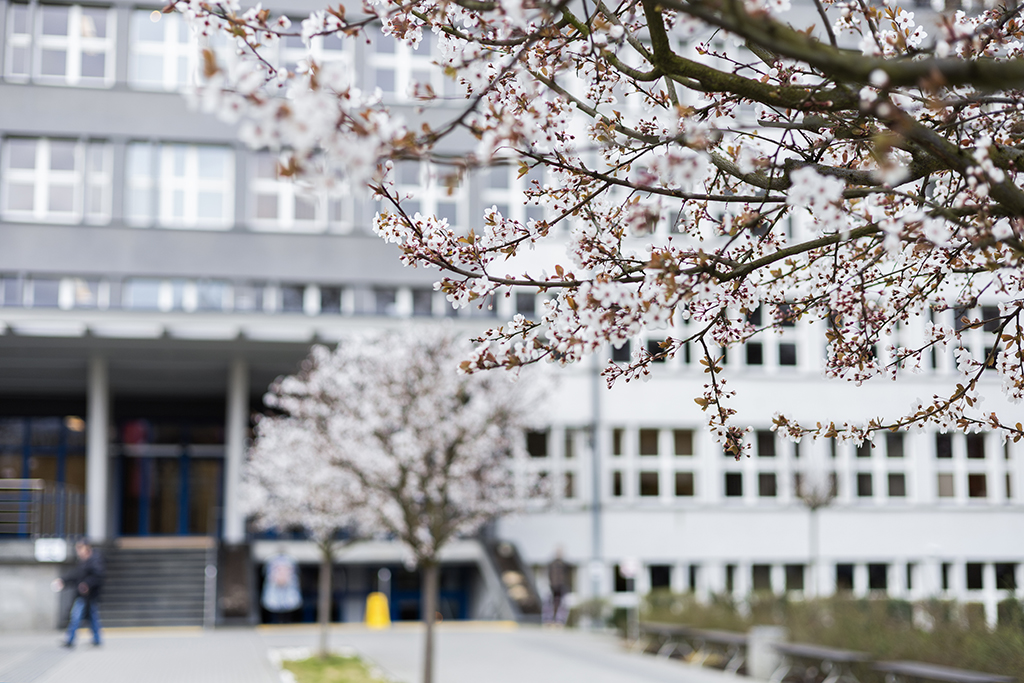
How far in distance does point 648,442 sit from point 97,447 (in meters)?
13.9

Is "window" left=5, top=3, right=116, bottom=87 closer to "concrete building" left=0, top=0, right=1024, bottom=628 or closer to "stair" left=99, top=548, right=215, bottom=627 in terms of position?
"concrete building" left=0, top=0, right=1024, bottom=628

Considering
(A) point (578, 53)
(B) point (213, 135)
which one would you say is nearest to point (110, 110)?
(B) point (213, 135)

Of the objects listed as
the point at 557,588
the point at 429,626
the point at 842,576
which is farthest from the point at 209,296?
the point at 842,576

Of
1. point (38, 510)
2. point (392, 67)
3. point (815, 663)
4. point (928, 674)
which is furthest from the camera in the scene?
point (392, 67)

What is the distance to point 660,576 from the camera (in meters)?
32.3

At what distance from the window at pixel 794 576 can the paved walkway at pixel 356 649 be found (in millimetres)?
9850

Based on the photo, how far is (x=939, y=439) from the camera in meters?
33.6

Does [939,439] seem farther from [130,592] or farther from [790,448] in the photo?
[130,592]

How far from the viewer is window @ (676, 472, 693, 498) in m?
32.6

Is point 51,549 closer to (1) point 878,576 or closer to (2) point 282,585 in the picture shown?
(2) point 282,585

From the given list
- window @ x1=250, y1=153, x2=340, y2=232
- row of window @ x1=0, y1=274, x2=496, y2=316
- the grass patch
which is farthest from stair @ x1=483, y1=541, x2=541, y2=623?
window @ x1=250, y1=153, x2=340, y2=232

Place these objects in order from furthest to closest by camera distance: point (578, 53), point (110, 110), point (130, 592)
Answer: point (110, 110) → point (130, 592) → point (578, 53)

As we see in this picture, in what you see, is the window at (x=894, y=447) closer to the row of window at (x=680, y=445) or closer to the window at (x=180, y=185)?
the row of window at (x=680, y=445)

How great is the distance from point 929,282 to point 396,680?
41.1 ft
